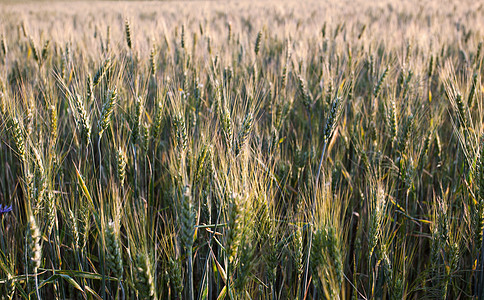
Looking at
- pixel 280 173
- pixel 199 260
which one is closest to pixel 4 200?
pixel 199 260

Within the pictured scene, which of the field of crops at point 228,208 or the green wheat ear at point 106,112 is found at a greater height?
the green wheat ear at point 106,112

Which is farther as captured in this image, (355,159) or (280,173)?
(355,159)

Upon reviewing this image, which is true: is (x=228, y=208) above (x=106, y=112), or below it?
below

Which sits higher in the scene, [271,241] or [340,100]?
[340,100]

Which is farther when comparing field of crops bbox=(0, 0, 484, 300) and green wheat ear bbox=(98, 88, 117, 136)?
green wheat ear bbox=(98, 88, 117, 136)

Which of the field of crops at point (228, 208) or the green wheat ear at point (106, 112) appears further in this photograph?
the green wheat ear at point (106, 112)

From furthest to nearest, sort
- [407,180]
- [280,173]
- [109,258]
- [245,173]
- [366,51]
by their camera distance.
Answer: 1. [366,51]
2. [280,173]
3. [407,180]
4. [245,173]
5. [109,258]

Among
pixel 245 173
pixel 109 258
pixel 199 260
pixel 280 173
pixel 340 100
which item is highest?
pixel 340 100

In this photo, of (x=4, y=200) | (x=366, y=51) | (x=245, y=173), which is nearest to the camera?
(x=245, y=173)

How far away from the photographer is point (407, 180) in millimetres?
1639

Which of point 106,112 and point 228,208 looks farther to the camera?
point 106,112

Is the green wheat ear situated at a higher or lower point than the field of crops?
higher

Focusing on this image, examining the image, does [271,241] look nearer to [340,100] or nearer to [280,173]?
[340,100]

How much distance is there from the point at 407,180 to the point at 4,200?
226 cm
